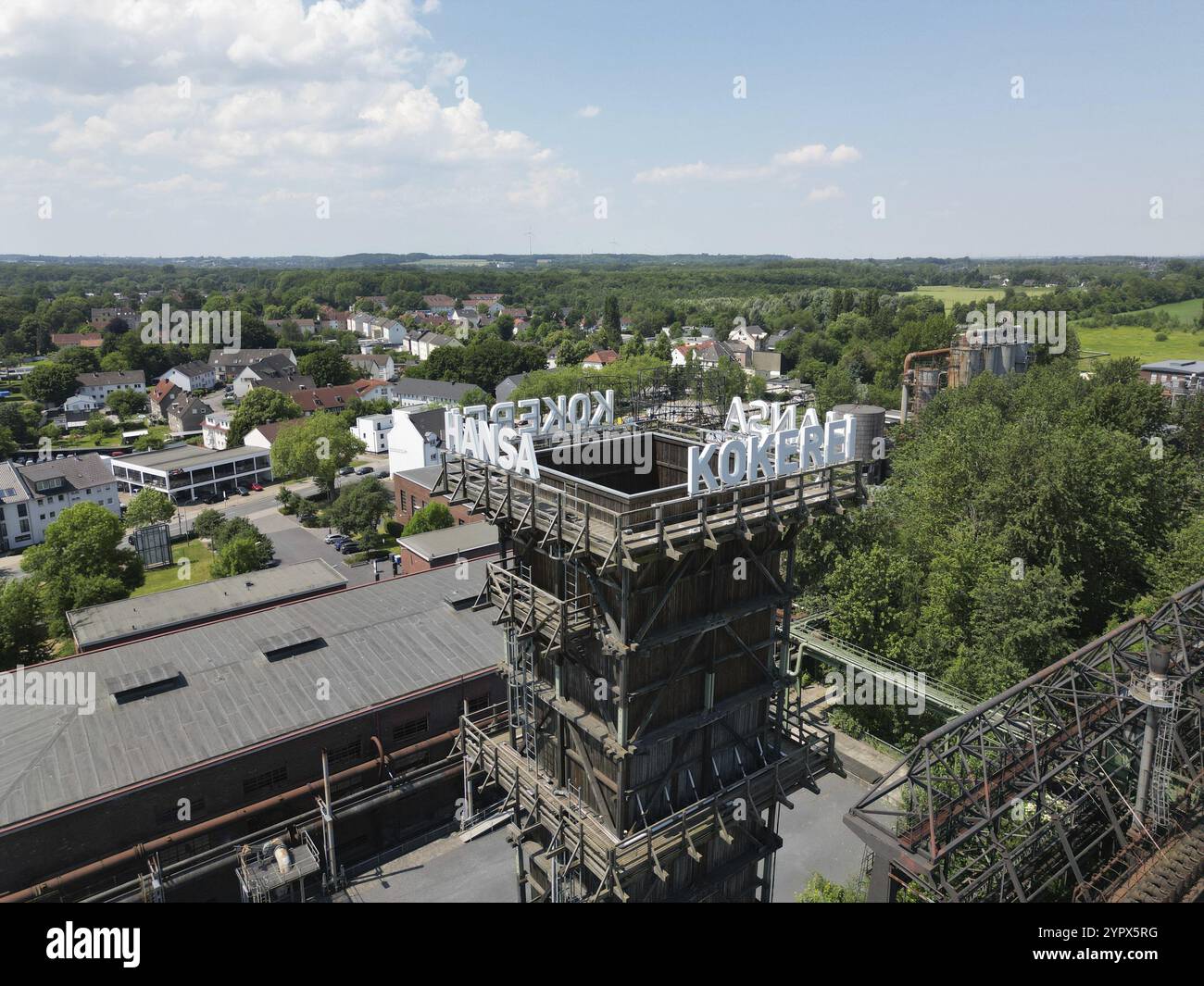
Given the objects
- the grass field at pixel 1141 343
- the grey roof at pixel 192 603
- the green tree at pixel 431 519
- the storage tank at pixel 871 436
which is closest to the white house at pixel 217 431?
the green tree at pixel 431 519

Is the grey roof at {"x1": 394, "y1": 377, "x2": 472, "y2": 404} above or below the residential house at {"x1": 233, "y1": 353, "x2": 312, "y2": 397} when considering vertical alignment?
below

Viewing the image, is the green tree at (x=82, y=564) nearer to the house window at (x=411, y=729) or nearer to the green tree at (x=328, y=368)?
the house window at (x=411, y=729)

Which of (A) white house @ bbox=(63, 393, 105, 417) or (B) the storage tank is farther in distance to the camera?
(A) white house @ bbox=(63, 393, 105, 417)

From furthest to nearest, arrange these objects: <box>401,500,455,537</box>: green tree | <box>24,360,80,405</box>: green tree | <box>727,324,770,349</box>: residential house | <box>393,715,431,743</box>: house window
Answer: <box>727,324,770,349</box>: residential house, <box>24,360,80,405</box>: green tree, <box>401,500,455,537</box>: green tree, <box>393,715,431,743</box>: house window

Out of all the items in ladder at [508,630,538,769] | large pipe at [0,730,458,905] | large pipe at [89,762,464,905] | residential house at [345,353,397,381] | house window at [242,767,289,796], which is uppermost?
residential house at [345,353,397,381]

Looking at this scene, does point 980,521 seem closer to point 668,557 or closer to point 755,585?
point 755,585

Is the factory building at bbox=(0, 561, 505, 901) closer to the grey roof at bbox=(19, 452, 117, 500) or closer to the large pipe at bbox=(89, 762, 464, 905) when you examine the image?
the large pipe at bbox=(89, 762, 464, 905)

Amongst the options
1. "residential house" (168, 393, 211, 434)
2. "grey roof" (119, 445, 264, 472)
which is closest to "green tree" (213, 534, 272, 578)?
"grey roof" (119, 445, 264, 472)
